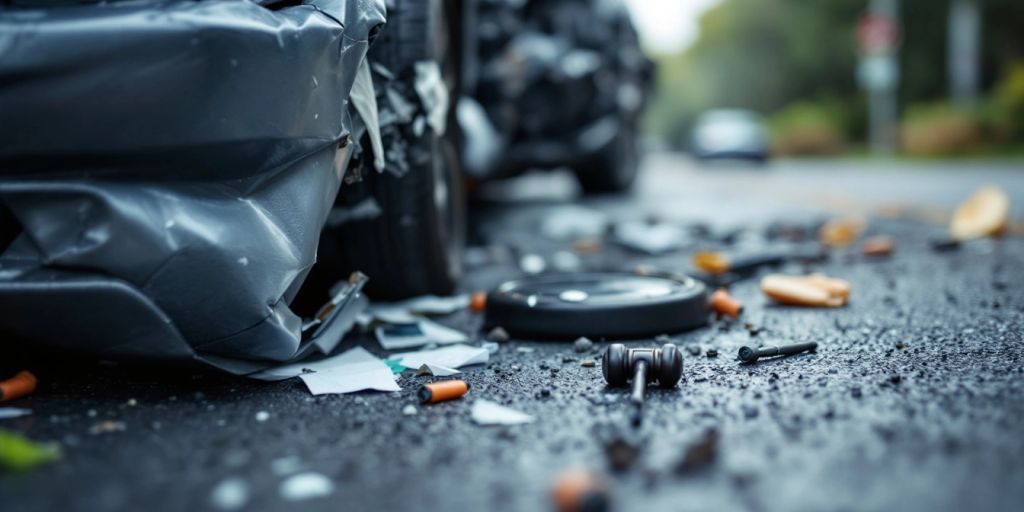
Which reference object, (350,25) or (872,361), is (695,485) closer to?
(872,361)

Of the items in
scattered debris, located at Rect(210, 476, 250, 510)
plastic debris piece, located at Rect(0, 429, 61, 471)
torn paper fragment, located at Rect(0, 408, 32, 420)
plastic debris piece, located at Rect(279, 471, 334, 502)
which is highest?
plastic debris piece, located at Rect(0, 429, 61, 471)

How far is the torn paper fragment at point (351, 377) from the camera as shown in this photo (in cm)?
197

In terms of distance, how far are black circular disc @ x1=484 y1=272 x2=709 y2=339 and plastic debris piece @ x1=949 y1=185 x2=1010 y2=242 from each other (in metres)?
2.24

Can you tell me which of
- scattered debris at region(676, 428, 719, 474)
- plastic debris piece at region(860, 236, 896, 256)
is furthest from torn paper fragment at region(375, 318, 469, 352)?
plastic debris piece at region(860, 236, 896, 256)

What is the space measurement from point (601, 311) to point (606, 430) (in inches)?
34.4

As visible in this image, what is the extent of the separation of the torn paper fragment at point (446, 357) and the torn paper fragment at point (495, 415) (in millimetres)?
421

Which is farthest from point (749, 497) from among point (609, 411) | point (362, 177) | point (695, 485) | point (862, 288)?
point (862, 288)

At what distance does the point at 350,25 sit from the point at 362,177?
1.70ft

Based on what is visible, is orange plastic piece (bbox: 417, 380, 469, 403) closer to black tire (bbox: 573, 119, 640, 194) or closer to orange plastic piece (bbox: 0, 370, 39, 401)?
orange plastic piece (bbox: 0, 370, 39, 401)

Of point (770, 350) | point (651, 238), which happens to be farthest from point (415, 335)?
point (651, 238)

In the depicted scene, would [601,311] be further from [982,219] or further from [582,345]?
[982,219]

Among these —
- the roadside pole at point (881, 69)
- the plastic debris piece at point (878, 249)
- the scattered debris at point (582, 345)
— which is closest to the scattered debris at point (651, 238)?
the plastic debris piece at point (878, 249)

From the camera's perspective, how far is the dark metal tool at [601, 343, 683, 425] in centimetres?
187

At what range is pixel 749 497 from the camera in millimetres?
1280
